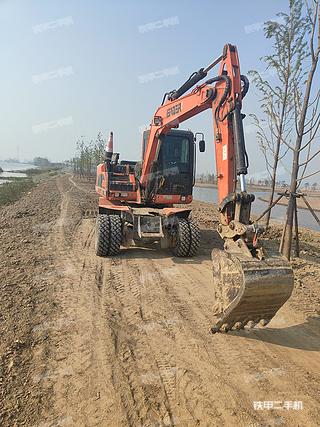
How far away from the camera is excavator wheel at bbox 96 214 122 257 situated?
25.2 ft

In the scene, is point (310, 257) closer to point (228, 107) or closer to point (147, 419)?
point (228, 107)

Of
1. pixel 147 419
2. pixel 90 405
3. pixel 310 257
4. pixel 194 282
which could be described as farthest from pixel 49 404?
pixel 310 257

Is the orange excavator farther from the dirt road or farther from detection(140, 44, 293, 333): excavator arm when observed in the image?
the dirt road

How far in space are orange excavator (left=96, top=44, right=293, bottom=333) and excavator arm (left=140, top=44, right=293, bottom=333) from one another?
11 millimetres

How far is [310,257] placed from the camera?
9086mm

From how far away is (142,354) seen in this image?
3850 mm

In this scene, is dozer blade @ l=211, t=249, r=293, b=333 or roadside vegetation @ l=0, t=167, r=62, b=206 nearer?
dozer blade @ l=211, t=249, r=293, b=333

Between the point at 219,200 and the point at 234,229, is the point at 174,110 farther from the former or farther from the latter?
the point at 234,229

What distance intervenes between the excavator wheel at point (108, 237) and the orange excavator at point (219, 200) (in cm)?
2

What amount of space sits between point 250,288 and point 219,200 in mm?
2175

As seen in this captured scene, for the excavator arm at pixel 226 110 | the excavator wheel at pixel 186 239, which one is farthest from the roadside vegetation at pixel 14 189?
the excavator arm at pixel 226 110

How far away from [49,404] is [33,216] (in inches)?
441

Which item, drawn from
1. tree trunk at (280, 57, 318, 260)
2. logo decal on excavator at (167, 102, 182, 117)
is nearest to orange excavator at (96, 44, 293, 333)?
logo decal on excavator at (167, 102, 182, 117)

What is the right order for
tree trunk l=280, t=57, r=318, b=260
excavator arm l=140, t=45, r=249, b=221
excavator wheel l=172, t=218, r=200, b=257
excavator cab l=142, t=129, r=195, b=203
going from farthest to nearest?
excavator cab l=142, t=129, r=195, b=203
excavator wheel l=172, t=218, r=200, b=257
tree trunk l=280, t=57, r=318, b=260
excavator arm l=140, t=45, r=249, b=221
